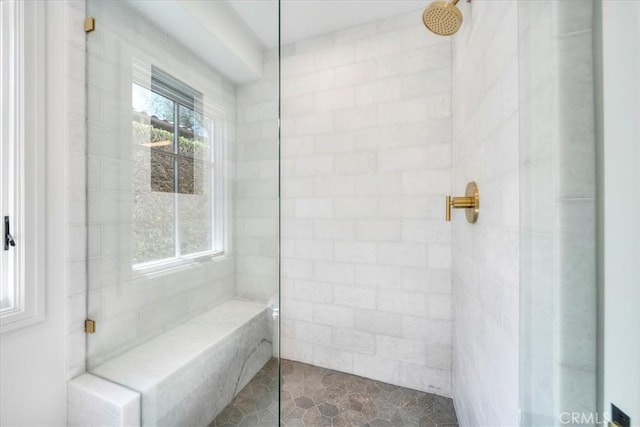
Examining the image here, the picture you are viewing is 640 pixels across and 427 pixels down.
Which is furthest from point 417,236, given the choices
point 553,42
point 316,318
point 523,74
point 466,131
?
point 553,42

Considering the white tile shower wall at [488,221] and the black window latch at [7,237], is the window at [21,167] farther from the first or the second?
the white tile shower wall at [488,221]

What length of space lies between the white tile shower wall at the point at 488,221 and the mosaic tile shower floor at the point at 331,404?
23 centimetres

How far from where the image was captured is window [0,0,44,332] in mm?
1024

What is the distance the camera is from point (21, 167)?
105 centimetres

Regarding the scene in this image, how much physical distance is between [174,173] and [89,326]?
0.84 m

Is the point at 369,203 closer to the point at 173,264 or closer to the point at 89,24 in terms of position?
the point at 173,264

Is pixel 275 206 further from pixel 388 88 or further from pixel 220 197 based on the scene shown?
pixel 388 88

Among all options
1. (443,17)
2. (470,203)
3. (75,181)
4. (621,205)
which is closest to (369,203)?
(470,203)

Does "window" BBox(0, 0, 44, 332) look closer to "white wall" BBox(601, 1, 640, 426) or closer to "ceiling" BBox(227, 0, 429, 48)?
"ceiling" BBox(227, 0, 429, 48)

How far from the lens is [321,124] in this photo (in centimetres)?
204

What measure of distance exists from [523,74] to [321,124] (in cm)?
148

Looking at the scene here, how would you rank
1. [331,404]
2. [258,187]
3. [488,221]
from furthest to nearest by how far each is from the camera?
1. [331,404]
2. [258,187]
3. [488,221]

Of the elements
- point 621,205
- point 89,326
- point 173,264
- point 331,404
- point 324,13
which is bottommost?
point 331,404

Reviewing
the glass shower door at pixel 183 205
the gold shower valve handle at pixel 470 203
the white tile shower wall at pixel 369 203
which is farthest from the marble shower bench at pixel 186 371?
the gold shower valve handle at pixel 470 203
